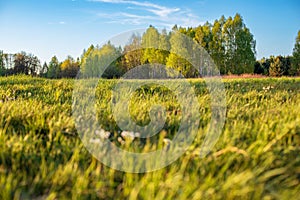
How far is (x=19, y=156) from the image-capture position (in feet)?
7.30

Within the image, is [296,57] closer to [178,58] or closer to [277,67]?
Answer: [277,67]

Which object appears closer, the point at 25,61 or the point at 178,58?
the point at 178,58

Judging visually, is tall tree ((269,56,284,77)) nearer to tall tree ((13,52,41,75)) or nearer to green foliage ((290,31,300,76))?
green foliage ((290,31,300,76))

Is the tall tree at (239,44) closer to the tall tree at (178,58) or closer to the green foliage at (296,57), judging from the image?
the green foliage at (296,57)

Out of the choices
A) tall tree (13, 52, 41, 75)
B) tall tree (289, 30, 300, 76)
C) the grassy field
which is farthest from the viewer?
tall tree (13, 52, 41, 75)

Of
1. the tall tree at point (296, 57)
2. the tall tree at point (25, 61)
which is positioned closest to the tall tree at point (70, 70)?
the tall tree at point (25, 61)

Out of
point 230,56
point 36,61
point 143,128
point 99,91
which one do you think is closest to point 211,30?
point 230,56

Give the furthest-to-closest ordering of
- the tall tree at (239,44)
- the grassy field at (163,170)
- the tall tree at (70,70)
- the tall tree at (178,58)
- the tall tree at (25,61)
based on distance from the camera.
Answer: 1. the tall tree at (25,61)
2. the tall tree at (239,44)
3. the tall tree at (70,70)
4. the tall tree at (178,58)
5. the grassy field at (163,170)

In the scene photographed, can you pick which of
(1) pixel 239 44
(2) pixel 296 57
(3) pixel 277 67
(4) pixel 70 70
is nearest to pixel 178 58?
(1) pixel 239 44

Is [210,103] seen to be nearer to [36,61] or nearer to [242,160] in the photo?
[242,160]

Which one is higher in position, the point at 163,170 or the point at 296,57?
the point at 296,57

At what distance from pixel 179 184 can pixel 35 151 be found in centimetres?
115

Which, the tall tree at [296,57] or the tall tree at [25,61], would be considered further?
the tall tree at [25,61]

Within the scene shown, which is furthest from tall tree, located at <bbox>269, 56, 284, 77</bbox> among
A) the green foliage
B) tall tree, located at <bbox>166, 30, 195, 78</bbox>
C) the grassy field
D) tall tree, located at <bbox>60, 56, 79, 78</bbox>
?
the grassy field
